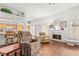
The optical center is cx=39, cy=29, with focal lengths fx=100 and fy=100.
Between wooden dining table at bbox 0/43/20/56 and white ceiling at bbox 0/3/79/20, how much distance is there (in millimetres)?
1104

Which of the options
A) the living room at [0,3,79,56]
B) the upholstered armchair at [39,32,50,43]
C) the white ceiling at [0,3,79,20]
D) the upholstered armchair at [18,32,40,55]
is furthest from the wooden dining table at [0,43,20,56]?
the white ceiling at [0,3,79,20]

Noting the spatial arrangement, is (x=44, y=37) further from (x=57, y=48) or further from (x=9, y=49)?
(x=9, y=49)

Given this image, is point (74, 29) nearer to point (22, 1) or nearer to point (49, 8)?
Result: point (49, 8)

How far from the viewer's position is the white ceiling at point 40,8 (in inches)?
131

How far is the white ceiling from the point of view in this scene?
3.33 m

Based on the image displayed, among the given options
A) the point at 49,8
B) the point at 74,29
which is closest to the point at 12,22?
the point at 49,8

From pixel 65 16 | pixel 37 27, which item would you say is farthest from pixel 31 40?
pixel 65 16

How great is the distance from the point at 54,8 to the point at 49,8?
0.18m

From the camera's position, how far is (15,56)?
128 inches

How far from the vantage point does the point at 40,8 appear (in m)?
3.53

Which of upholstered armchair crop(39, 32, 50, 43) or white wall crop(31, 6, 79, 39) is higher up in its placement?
white wall crop(31, 6, 79, 39)

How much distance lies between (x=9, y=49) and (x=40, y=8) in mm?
1725

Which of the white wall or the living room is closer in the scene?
the living room

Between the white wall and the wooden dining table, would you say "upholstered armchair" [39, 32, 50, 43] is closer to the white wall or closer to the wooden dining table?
the white wall
